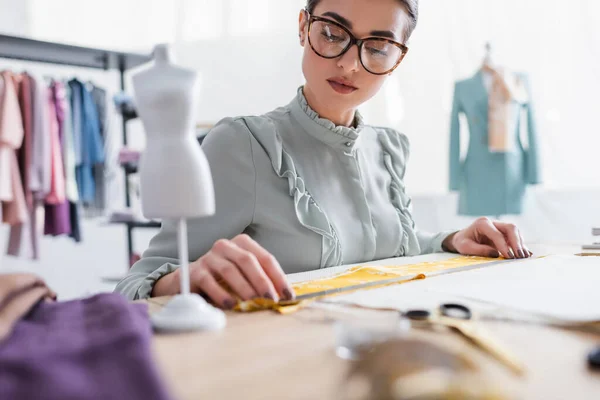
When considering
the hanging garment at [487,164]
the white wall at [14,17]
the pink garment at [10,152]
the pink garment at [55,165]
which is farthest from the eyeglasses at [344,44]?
the white wall at [14,17]

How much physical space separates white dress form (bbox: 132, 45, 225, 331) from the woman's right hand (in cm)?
10

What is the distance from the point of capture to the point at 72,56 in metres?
3.24

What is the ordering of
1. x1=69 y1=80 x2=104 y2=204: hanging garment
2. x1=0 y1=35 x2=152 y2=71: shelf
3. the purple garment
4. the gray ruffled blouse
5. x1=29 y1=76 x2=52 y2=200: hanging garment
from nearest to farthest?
the purple garment, the gray ruffled blouse, x1=29 y1=76 x2=52 y2=200: hanging garment, x1=0 y1=35 x2=152 y2=71: shelf, x1=69 y1=80 x2=104 y2=204: hanging garment

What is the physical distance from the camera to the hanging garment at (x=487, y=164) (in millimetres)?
2859

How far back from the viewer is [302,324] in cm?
54

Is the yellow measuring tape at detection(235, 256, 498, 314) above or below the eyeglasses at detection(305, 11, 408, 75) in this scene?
below

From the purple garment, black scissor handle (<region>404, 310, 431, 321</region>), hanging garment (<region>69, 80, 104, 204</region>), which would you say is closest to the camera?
the purple garment

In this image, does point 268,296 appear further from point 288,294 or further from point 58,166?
point 58,166

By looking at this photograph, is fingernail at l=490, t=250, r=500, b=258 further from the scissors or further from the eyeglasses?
the scissors

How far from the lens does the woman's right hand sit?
24.6 inches

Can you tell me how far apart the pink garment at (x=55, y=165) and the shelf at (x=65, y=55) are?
10.7 inches

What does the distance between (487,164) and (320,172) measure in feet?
6.61

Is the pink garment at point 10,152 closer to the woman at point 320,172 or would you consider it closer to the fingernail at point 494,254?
the woman at point 320,172

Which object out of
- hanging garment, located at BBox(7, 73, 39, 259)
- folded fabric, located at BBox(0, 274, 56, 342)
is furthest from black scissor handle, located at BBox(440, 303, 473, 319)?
hanging garment, located at BBox(7, 73, 39, 259)
